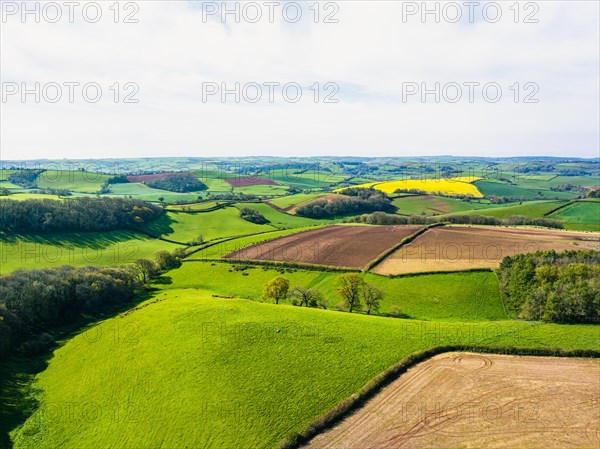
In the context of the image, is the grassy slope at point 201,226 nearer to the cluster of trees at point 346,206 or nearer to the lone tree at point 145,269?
the cluster of trees at point 346,206

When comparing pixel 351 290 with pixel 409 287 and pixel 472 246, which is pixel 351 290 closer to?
pixel 409 287

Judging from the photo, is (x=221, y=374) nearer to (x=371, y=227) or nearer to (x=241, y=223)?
(x=371, y=227)

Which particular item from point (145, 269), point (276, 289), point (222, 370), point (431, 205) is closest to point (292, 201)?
point (431, 205)

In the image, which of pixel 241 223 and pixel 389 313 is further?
pixel 241 223

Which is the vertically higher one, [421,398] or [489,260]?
[489,260]

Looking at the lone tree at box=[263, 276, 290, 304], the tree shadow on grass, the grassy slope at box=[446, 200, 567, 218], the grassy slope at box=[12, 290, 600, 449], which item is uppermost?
the grassy slope at box=[446, 200, 567, 218]

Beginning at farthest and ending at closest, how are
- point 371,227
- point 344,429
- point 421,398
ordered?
point 371,227
point 421,398
point 344,429

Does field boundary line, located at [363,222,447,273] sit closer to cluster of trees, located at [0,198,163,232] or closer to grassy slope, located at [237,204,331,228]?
grassy slope, located at [237,204,331,228]

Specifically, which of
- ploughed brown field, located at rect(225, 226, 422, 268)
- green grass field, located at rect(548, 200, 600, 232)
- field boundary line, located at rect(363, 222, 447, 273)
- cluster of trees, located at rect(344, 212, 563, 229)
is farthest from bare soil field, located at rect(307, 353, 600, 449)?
green grass field, located at rect(548, 200, 600, 232)

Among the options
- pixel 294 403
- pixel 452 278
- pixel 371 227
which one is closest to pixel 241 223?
pixel 371 227
